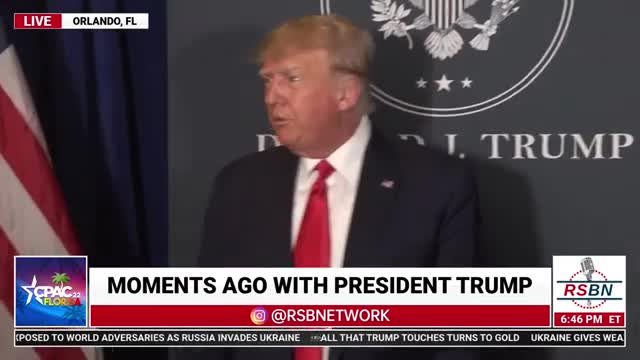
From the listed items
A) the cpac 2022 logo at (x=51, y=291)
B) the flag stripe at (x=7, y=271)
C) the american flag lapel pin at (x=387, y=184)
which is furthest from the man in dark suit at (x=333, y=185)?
the flag stripe at (x=7, y=271)

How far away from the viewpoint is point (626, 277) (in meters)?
1.84

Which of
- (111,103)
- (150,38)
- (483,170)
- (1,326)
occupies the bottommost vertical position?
(1,326)

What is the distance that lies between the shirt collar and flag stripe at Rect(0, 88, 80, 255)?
0.50 metres

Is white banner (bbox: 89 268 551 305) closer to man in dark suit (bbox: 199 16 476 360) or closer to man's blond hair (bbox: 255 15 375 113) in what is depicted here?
man in dark suit (bbox: 199 16 476 360)

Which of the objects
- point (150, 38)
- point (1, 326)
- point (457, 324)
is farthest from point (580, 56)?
point (1, 326)

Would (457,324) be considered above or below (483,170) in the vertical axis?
below

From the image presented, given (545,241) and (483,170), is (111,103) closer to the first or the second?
(483,170)

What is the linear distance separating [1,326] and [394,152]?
2.80 ft

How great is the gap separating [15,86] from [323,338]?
0.79 m

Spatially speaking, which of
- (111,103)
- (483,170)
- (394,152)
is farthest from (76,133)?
(483,170)

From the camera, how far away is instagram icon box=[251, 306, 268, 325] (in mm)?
1850

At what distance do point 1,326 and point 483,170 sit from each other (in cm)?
100

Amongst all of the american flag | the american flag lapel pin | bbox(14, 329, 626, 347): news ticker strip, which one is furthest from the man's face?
the american flag

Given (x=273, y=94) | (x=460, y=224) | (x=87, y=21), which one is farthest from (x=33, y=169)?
(x=460, y=224)
